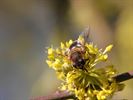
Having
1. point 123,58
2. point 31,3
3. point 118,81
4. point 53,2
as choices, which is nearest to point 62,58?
point 118,81

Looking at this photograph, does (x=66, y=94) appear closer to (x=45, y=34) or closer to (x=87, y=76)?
(x=87, y=76)

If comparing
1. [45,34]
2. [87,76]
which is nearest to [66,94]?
[87,76]

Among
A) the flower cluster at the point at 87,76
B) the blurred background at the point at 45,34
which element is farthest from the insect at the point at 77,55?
the blurred background at the point at 45,34

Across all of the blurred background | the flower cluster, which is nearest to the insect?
the flower cluster

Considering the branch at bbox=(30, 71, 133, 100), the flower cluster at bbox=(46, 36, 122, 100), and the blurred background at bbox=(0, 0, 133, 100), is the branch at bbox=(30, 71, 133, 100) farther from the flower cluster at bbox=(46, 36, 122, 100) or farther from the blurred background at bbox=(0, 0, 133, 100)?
the blurred background at bbox=(0, 0, 133, 100)

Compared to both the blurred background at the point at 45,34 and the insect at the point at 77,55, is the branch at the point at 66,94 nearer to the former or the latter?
the insect at the point at 77,55

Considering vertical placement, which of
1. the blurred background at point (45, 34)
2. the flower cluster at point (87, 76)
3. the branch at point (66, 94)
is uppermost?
the blurred background at point (45, 34)
